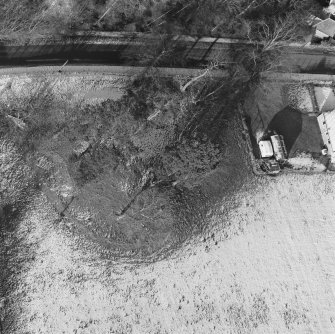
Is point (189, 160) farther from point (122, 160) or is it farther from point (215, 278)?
point (215, 278)

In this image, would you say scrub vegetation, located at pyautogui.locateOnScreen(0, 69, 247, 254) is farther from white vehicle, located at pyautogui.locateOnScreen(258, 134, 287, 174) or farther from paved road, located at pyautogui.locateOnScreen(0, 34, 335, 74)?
white vehicle, located at pyautogui.locateOnScreen(258, 134, 287, 174)

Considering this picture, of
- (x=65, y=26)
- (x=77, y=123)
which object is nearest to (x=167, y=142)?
(x=77, y=123)

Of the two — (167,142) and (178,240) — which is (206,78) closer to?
(167,142)

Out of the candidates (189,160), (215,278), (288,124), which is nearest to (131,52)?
(189,160)

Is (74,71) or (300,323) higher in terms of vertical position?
(74,71)

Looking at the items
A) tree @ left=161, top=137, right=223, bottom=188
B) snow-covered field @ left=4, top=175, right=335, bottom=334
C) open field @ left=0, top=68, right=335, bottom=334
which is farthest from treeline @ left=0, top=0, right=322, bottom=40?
snow-covered field @ left=4, top=175, right=335, bottom=334

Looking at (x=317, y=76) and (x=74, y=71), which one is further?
(x=317, y=76)

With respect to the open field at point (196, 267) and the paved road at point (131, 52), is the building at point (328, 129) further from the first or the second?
the paved road at point (131, 52)
